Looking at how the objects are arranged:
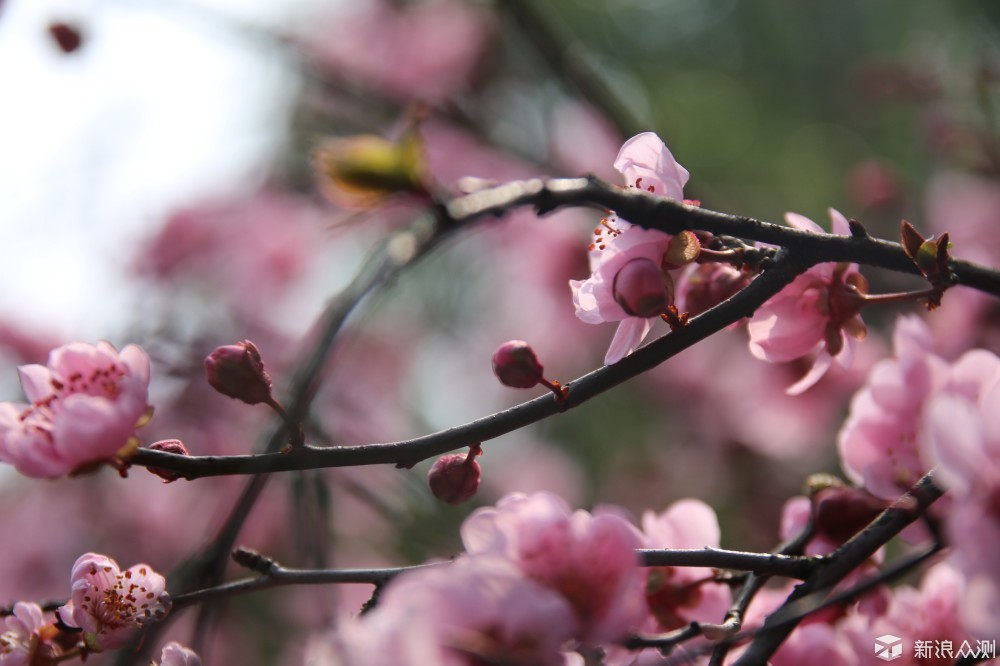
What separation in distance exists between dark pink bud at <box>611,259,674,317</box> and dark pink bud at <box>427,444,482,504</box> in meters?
0.14

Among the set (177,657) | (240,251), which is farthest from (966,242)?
(240,251)

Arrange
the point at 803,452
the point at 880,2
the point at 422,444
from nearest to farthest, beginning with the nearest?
the point at 422,444 → the point at 803,452 → the point at 880,2

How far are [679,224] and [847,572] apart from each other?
0.27 metres

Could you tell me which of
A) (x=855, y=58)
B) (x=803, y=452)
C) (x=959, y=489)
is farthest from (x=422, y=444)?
(x=855, y=58)

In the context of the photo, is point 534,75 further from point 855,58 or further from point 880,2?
point 880,2

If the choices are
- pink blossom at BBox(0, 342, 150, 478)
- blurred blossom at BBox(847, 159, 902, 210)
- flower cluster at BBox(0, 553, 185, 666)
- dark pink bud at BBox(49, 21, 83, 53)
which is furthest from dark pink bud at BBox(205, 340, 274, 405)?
blurred blossom at BBox(847, 159, 902, 210)

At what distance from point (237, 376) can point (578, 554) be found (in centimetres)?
26

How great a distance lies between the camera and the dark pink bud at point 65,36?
144 centimetres

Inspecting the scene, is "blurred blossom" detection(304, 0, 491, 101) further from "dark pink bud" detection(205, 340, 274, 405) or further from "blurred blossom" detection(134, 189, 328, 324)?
"dark pink bud" detection(205, 340, 274, 405)

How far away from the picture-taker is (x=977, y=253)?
1384mm

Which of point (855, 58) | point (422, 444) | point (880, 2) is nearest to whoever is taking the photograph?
point (422, 444)

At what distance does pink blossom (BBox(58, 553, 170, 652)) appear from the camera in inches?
24.8

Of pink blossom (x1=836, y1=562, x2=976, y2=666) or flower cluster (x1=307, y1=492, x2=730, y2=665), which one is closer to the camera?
flower cluster (x1=307, y1=492, x2=730, y2=665)

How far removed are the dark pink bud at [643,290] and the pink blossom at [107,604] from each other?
388mm
